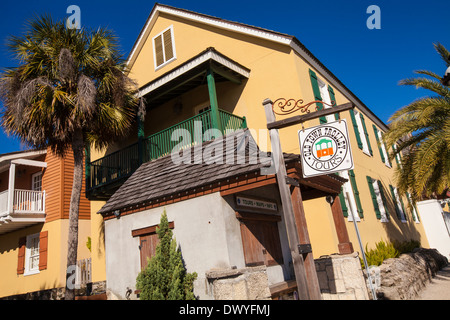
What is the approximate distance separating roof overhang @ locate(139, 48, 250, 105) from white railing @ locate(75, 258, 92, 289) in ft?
25.0

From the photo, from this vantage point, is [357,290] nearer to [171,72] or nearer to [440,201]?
[171,72]

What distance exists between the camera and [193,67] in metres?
10.8

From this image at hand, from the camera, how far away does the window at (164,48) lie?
14.7 m

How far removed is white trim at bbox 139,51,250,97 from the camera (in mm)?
10539

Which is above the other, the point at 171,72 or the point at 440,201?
the point at 171,72

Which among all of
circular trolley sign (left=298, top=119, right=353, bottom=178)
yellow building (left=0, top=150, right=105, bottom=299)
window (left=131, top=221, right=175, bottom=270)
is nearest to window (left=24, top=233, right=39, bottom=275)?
yellow building (left=0, top=150, right=105, bottom=299)

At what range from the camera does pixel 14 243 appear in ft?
59.1

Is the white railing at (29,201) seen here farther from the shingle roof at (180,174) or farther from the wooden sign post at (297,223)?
the wooden sign post at (297,223)

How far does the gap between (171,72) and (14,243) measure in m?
13.6

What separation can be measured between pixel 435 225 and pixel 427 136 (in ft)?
39.5

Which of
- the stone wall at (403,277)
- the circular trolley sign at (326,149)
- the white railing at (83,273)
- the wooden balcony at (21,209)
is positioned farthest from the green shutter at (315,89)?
the wooden balcony at (21,209)

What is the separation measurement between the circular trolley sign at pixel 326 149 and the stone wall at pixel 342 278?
2987 millimetres

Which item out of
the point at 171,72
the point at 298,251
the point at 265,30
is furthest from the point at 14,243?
the point at 298,251

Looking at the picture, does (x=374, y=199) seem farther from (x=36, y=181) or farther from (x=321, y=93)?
(x=36, y=181)
